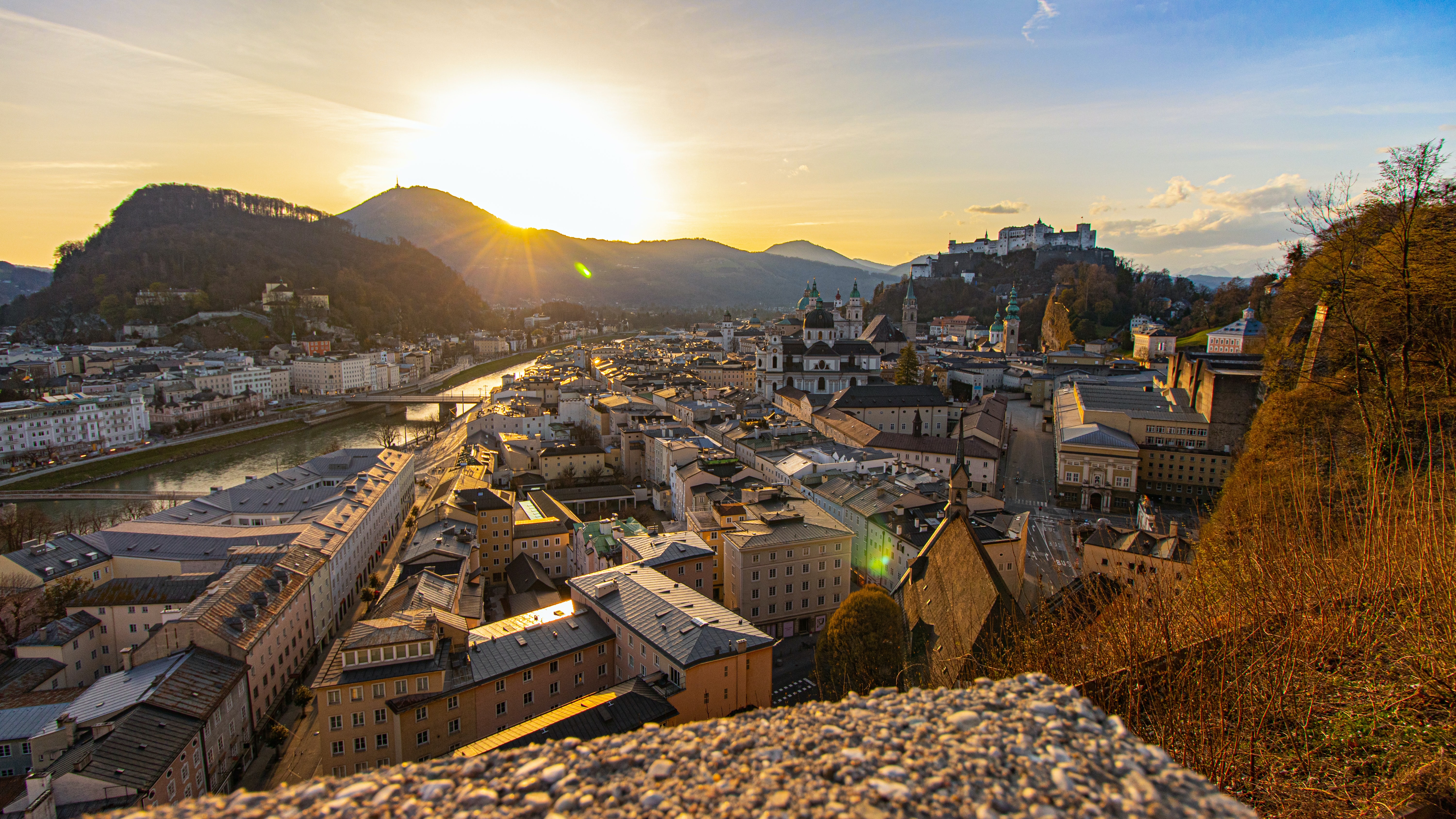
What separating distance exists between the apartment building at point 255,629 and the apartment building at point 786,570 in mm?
8130

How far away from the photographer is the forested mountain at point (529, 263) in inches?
5876

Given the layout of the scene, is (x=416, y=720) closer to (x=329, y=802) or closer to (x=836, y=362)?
(x=329, y=802)

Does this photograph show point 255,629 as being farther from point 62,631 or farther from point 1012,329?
point 1012,329

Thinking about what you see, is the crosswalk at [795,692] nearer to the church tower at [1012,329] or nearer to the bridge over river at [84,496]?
the bridge over river at [84,496]

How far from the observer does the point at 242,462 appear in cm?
3105

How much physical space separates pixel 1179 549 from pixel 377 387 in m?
53.6

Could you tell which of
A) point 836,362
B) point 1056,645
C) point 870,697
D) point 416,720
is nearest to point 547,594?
point 416,720

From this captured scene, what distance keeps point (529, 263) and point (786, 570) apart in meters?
160

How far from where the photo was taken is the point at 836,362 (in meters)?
34.2

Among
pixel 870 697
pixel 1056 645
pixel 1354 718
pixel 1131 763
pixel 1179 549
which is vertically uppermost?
pixel 1131 763

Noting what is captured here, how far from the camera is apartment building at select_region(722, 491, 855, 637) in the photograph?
1313 centimetres

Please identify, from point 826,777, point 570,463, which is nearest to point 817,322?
point 570,463

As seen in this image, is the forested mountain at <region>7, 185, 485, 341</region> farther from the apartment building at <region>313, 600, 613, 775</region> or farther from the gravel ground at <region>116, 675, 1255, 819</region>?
the gravel ground at <region>116, 675, 1255, 819</region>

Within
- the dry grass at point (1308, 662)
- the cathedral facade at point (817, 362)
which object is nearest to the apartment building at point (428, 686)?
the dry grass at point (1308, 662)
